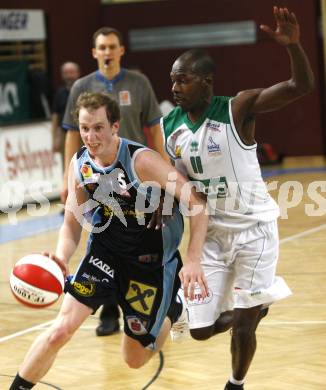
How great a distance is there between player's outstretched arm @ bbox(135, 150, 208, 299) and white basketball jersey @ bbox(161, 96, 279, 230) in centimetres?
22

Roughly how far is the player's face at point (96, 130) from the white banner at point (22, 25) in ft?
35.9

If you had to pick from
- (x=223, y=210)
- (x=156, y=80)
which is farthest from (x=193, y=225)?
(x=156, y=80)

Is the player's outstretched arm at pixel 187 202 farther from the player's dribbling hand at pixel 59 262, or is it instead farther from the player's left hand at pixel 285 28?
the player's left hand at pixel 285 28

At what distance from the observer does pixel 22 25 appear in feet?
50.4

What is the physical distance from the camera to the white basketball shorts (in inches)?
185

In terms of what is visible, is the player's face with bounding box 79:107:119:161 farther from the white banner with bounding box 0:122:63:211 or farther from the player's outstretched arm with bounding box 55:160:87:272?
the white banner with bounding box 0:122:63:211

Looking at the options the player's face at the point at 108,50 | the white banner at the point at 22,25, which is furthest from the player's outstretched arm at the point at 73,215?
the white banner at the point at 22,25

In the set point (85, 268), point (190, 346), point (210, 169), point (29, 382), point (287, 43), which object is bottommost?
point (190, 346)

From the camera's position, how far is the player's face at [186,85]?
4.59 m

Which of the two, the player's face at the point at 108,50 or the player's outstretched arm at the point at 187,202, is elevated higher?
the player's face at the point at 108,50

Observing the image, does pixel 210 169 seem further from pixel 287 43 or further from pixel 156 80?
pixel 156 80

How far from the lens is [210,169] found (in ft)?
15.4

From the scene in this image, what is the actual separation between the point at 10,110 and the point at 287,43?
10.9 m

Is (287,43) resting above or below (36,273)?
above
